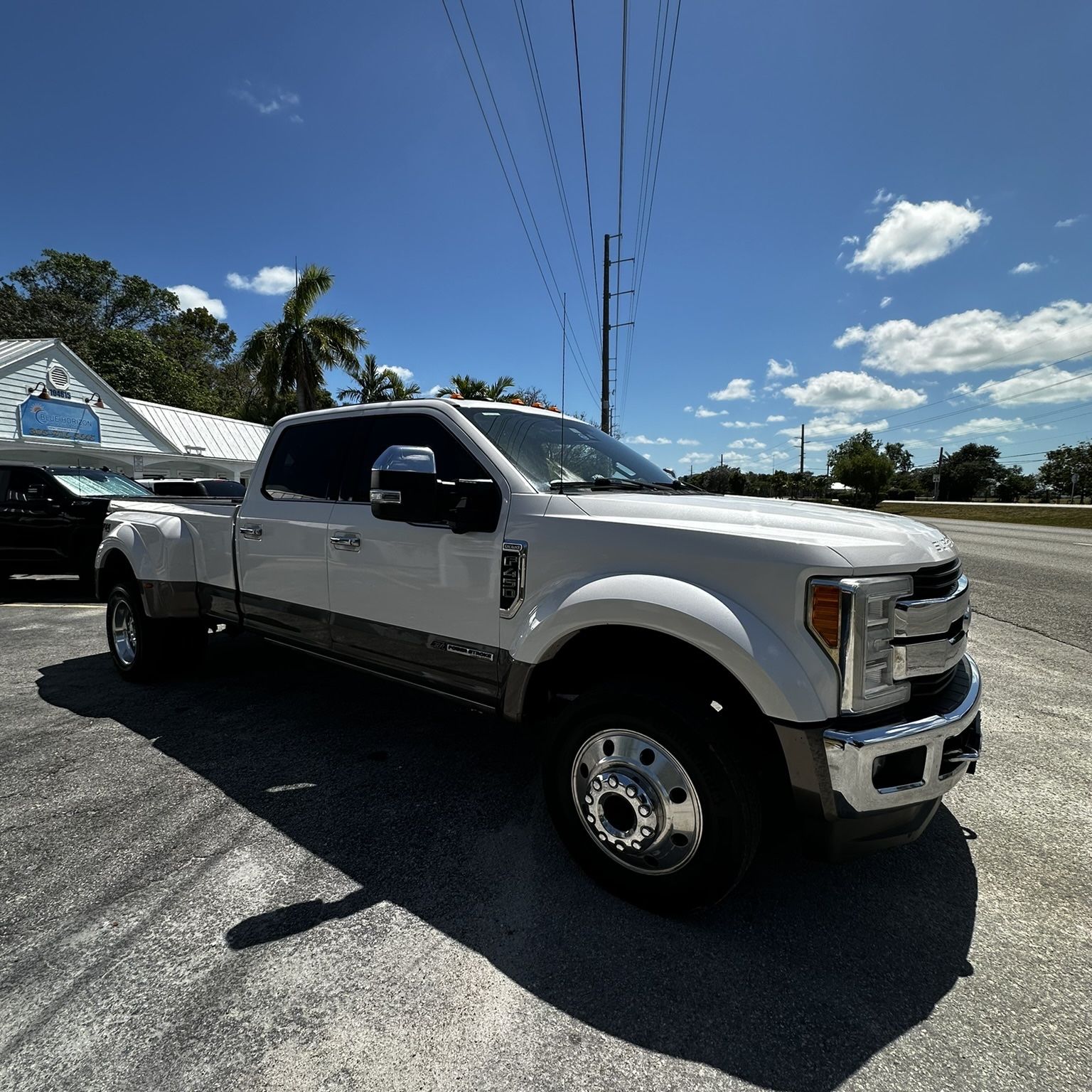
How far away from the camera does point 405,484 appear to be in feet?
8.11

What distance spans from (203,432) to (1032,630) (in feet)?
75.5

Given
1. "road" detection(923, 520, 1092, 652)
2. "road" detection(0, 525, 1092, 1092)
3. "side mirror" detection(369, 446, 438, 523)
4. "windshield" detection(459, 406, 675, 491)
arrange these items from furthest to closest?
"road" detection(923, 520, 1092, 652)
"windshield" detection(459, 406, 675, 491)
"side mirror" detection(369, 446, 438, 523)
"road" detection(0, 525, 1092, 1092)

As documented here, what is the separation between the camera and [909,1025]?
1769mm

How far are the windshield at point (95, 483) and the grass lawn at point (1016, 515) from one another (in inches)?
1057

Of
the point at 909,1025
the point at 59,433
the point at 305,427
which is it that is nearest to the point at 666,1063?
the point at 909,1025

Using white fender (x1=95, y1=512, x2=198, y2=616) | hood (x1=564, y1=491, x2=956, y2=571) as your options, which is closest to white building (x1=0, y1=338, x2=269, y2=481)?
white fender (x1=95, y1=512, x2=198, y2=616)

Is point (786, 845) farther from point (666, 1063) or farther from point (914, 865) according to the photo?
point (666, 1063)

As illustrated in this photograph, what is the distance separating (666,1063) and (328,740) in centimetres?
264

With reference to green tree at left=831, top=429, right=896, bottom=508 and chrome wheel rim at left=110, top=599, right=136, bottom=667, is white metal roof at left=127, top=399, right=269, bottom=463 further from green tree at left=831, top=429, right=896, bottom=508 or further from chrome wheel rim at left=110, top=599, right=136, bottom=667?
green tree at left=831, top=429, right=896, bottom=508

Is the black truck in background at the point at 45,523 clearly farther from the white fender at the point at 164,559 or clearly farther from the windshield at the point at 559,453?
the windshield at the point at 559,453

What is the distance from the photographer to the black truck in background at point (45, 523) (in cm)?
837

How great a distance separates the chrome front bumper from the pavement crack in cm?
531

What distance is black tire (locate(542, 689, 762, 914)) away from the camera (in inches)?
79.6

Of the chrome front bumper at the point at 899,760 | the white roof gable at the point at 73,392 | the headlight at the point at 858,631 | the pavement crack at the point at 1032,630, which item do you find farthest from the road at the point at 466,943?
the white roof gable at the point at 73,392
